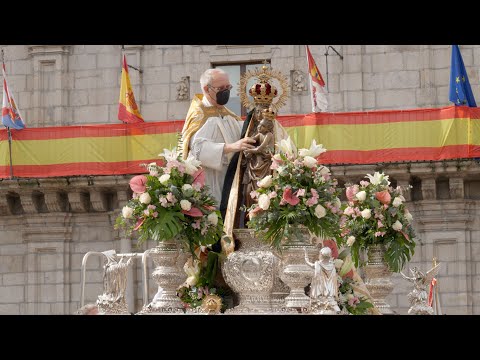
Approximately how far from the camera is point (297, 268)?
46.7 feet

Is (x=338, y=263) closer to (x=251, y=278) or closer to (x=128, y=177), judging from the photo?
(x=251, y=278)

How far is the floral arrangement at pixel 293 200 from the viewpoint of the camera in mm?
14266

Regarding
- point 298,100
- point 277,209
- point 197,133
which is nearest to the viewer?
point 277,209

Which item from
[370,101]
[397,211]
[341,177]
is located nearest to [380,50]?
[370,101]

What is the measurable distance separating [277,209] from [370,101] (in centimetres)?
1825

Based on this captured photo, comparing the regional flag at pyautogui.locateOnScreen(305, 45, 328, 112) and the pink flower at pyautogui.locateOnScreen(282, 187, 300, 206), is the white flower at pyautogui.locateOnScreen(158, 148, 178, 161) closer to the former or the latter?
the pink flower at pyautogui.locateOnScreen(282, 187, 300, 206)

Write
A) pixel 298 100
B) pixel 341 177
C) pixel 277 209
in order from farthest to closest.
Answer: pixel 298 100 → pixel 341 177 → pixel 277 209

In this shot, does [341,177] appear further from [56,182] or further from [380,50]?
[56,182]

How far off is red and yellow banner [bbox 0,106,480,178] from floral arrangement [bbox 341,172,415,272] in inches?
516

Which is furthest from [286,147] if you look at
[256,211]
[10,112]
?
[10,112]

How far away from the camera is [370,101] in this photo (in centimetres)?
3231

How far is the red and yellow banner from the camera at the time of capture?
3017 cm

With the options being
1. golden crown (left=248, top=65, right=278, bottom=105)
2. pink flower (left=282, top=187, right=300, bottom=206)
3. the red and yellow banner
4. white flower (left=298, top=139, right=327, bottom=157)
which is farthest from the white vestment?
the red and yellow banner

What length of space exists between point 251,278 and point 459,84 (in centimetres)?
1673
